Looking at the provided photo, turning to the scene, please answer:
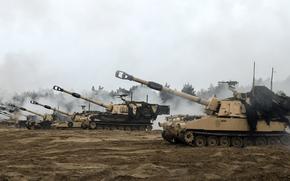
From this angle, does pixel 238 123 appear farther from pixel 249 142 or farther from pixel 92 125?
pixel 92 125

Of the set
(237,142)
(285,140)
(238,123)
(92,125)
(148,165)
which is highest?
(238,123)

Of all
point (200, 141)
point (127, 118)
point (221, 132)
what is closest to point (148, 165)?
point (200, 141)

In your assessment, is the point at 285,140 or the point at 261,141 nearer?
the point at 261,141

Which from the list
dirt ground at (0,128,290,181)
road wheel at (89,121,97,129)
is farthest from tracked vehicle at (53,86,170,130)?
dirt ground at (0,128,290,181)

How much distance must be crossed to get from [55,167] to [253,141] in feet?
38.1

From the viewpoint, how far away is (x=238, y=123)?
2220 centimetres

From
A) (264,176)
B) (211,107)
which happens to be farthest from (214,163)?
(211,107)

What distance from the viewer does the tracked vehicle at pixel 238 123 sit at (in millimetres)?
21625

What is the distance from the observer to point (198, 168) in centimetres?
1383

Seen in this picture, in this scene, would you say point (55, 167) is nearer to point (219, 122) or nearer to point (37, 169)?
point (37, 169)

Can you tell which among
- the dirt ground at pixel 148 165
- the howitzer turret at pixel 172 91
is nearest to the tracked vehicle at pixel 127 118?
the howitzer turret at pixel 172 91

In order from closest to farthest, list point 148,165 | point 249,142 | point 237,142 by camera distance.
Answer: point 148,165
point 237,142
point 249,142

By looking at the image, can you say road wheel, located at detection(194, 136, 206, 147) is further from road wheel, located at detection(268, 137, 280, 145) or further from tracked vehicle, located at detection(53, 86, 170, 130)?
tracked vehicle, located at detection(53, 86, 170, 130)

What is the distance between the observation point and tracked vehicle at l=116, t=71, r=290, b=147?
21625 mm
